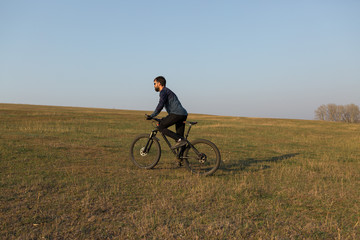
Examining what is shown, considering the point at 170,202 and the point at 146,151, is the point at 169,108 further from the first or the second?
the point at 170,202

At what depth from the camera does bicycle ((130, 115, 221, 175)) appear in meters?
7.38

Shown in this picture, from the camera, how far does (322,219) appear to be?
15.0 feet

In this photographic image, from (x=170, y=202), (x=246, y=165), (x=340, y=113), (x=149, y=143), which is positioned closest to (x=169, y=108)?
(x=149, y=143)

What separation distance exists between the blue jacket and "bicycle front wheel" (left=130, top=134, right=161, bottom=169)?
105 cm

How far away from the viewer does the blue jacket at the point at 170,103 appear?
287 inches

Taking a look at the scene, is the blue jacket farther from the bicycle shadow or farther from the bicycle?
the bicycle shadow

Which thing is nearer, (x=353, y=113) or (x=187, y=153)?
(x=187, y=153)

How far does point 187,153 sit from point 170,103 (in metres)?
1.60

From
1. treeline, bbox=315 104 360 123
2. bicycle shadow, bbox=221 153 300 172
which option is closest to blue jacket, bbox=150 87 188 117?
bicycle shadow, bbox=221 153 300 172

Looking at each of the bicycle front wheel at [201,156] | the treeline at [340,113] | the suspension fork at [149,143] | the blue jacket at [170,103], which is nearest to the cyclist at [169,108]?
the blue jacket at [170,103]

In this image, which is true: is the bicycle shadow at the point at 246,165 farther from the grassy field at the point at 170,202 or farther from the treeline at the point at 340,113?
the treeline at the point at 340,113

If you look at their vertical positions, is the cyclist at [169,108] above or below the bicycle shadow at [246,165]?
above

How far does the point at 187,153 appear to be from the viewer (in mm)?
7594

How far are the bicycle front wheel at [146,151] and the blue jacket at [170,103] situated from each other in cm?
105
